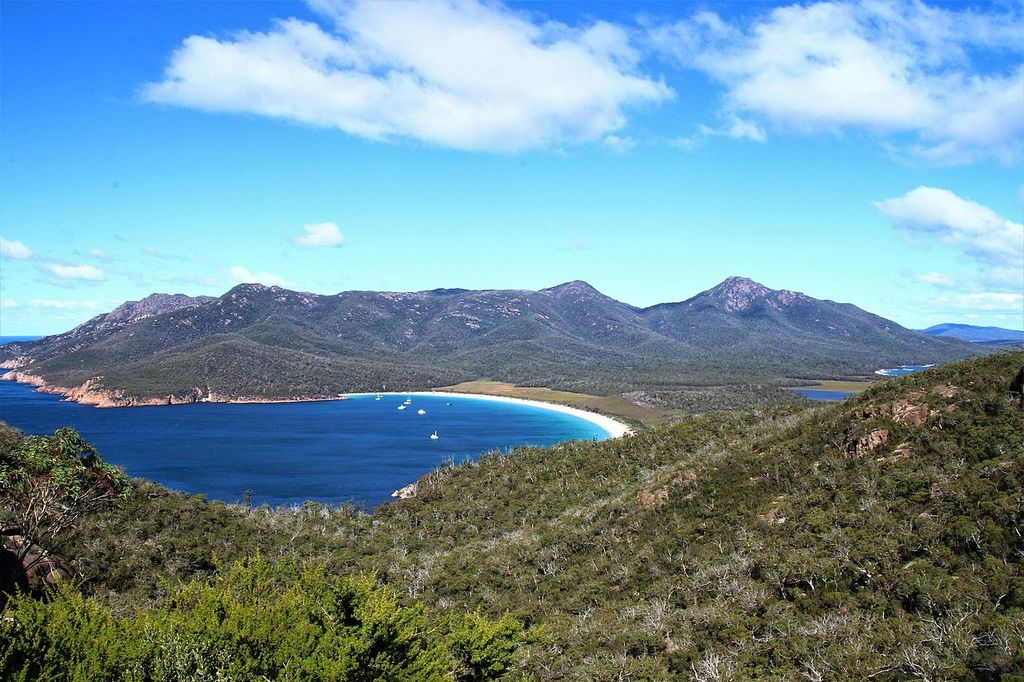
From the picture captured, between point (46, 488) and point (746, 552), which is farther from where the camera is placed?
point (746, 552)

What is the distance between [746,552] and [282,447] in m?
137

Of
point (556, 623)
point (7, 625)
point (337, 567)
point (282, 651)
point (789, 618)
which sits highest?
point (7, 625)

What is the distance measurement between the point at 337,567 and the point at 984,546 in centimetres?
4382

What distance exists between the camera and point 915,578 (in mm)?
24547

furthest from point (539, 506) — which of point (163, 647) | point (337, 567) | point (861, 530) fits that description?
point (163, 647)

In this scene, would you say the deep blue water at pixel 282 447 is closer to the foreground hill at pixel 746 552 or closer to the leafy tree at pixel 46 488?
the foreground hill at pixel 746 552

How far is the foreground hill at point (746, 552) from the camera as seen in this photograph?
2245cm

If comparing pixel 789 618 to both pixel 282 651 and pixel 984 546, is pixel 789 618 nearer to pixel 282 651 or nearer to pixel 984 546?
pixel 984 546

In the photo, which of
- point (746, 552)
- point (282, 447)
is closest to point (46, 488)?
point (746, 552)

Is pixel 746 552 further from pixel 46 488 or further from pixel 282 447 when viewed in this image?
pixel 282 447

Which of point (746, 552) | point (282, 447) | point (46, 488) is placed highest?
point (46, 488)

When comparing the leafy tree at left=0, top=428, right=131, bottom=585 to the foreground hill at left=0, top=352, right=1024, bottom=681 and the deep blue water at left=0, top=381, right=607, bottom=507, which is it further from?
the deep blue water at left=0, top=381, right=607, bottom=507

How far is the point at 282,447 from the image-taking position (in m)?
148

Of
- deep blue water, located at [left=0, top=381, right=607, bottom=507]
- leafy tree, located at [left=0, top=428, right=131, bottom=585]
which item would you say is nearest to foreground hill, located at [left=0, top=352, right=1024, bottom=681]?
leafy tree, located at [left=0, top=428, right=131, bottom=585]
